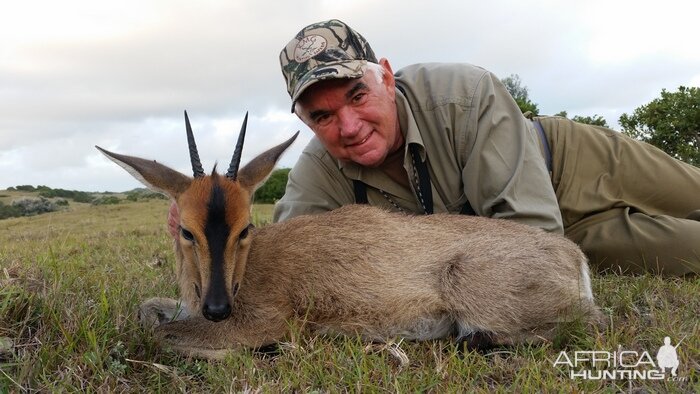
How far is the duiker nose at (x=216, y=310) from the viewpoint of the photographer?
130 inches

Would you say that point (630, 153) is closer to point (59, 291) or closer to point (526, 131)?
point (526, 131)

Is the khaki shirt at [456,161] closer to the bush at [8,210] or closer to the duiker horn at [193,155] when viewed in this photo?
the duiker horn at [193,155]

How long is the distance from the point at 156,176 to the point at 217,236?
783 millimetres

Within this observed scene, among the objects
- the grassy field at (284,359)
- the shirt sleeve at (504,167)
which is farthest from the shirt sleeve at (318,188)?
the grassy field at (284,359)

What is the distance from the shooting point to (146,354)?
3398mm

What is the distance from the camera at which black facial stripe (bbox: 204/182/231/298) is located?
3.39 metres

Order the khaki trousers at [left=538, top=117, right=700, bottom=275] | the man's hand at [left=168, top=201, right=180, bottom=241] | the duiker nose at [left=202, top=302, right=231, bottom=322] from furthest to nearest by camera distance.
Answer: the khaki trousers at [left=538, top=117, right=700, bottom=275] → the man's hand at [left=168, top=201, right=180, bottom=241] → the duiker nose at [left=202, top=302, right=231, bottom=322]

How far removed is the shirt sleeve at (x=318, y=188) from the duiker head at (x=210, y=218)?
142 centimetres

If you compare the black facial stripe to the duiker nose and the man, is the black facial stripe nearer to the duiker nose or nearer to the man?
the duiker nose

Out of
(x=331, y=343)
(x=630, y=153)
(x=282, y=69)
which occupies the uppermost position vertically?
(x=282, y=69)

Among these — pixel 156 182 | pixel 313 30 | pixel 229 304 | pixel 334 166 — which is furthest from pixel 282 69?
pixel 229 304

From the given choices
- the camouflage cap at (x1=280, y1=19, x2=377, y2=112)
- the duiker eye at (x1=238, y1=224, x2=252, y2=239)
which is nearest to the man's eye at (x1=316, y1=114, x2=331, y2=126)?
the camouflage cap at (x1=280, y1=19, x2=377, y2=112)

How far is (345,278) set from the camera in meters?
3.95

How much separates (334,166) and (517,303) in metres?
2.53
